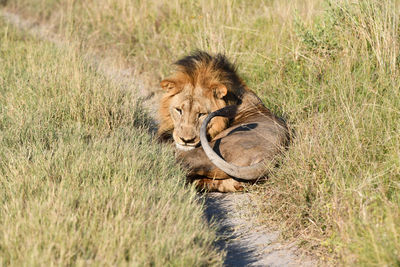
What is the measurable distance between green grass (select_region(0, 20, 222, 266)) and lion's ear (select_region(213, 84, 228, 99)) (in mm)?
690

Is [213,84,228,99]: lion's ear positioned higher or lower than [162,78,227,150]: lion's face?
higher

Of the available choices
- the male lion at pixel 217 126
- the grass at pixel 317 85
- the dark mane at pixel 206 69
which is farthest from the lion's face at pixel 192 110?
the grass at pixel 317 85

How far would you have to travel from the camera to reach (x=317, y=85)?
16.6 ft

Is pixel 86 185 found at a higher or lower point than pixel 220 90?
lower

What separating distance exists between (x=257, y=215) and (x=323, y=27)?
100 inches

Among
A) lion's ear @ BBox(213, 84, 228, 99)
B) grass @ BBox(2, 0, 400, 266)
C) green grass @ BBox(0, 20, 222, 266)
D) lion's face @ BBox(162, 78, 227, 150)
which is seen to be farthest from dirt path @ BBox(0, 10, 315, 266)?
lion's ear @ BBox(213, 84, 228, 99)

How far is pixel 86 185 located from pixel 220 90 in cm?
166

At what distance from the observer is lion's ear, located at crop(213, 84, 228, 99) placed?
4.48 m

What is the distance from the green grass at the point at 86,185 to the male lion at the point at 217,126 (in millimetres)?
262

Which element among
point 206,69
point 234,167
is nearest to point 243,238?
point 234,167

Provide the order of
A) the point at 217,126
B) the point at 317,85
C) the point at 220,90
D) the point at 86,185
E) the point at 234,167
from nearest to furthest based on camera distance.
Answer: the point at 86,185, the point at 234,167, the point at 220,90, the point at 217,126, the point at 317,85

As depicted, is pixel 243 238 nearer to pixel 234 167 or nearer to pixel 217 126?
pixel 234 167

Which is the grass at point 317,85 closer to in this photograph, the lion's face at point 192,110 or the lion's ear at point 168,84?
the lion's face at point 192,110

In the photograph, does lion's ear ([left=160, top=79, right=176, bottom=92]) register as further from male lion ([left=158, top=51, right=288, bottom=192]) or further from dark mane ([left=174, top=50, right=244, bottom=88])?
dark mane ([left=174, top=50, right=244, bottom=88])
